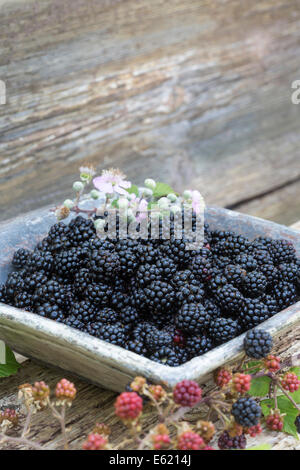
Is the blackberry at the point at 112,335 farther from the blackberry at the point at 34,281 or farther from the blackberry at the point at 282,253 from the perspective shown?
the blackberry at the point at 282,253

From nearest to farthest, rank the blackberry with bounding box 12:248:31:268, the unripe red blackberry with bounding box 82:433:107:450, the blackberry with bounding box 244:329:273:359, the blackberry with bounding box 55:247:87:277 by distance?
the unripe red blackberry with bounding box 82:433:107:450
the blackberry with bounding box 244:329:273:359
the blackberry with bounding box 55:247:87:277
the blackberry with bounding box 12:248:31:268

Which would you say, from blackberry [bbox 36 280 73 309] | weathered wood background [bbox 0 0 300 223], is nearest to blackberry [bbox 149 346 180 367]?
blackberry [bbox 36 280 73 309]

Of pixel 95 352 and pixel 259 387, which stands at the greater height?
pixel 95 352

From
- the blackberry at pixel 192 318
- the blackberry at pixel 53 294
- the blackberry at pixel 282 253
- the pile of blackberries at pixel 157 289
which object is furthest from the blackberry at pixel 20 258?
the blackberry at pixel 282 253

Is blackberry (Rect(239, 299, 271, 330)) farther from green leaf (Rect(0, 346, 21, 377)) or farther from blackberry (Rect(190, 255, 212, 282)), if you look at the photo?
green leaf (Rect(0, 346, 21, 377))

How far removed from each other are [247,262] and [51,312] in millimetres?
364

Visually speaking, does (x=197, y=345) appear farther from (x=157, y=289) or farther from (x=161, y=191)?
(x=161, y=191)

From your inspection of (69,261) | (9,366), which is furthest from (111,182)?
(9,366)

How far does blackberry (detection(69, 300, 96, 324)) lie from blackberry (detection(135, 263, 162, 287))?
3.7 inches

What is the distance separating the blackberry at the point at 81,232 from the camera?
1.12m

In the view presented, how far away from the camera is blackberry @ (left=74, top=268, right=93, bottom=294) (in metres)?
1.02

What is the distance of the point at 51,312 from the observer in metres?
0.98

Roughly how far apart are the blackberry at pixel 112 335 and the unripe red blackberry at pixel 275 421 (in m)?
0.27
